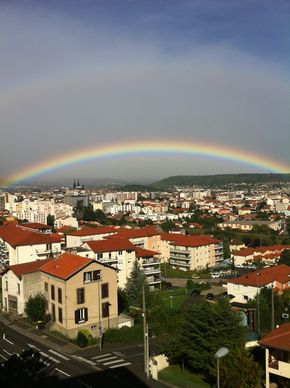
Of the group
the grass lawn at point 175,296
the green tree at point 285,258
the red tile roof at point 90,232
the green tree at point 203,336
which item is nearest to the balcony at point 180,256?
the red tile roof at point 90,232

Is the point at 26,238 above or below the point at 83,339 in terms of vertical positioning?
above

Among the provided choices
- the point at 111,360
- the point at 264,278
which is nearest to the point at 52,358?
the point at 111,360

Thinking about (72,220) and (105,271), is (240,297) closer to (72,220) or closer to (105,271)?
(105,271)

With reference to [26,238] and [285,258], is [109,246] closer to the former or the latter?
[26,238]

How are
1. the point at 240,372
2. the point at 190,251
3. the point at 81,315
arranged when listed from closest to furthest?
1. the point at 240,372
2. the point at 81,315
3. the point at 190,251

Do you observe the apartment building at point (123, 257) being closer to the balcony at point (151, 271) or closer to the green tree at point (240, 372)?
the balcony at point (151, 271)

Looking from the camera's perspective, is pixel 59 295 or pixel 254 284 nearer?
pixel 59 295
